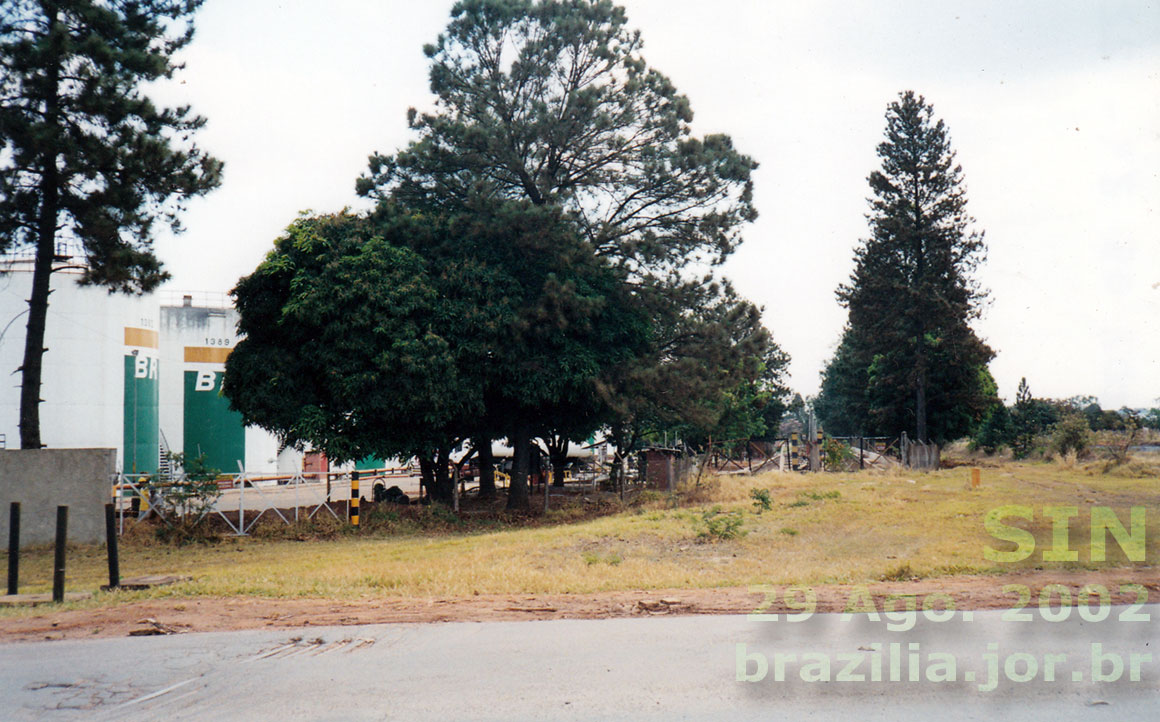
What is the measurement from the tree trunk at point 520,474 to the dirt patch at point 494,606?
15.0 metres

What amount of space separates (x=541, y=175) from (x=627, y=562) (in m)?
14.4

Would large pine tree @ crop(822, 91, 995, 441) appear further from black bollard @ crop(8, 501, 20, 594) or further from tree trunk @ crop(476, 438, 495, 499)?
black bollard @ crop(8, 501, 20, 594)

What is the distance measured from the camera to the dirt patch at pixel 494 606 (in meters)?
8.85

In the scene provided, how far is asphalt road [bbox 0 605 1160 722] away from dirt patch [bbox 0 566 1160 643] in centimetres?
51

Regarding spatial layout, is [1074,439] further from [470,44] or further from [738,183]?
[470,44]

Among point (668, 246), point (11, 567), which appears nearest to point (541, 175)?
point (668, 246)

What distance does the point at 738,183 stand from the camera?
26312 millimetres

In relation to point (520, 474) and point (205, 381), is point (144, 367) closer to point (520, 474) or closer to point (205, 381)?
point (205, 381)

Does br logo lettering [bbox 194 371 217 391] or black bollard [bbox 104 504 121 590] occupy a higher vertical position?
br logo lettering [bbox 194 371 217 391]

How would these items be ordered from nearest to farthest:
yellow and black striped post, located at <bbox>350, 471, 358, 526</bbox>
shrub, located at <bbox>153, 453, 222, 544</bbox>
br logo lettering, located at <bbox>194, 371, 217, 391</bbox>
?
shrub, located at <bbox>153, 453, 222, 544</bbox> → yellow and black striped post, located at <bbox>350, 471, 358, 526</bbox> → br logo lettering, located at <bbox>194, 371, 217, 391</bbox>

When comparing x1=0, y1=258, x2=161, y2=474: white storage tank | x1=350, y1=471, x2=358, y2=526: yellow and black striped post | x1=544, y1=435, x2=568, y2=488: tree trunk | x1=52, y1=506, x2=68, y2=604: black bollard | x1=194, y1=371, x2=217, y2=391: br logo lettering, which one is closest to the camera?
x1=52, y1=506, x2=68, y2=604: black bollard

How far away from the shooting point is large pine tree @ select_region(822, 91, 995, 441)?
149 feet

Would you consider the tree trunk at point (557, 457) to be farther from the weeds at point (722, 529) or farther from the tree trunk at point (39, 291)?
the tree trunk at point (39, 291)

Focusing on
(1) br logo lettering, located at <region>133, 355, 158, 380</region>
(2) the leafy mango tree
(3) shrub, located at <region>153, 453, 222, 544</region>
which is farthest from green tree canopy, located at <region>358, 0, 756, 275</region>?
(1) br logo lettering, located at <region>133, 355, 158, 380</region>
